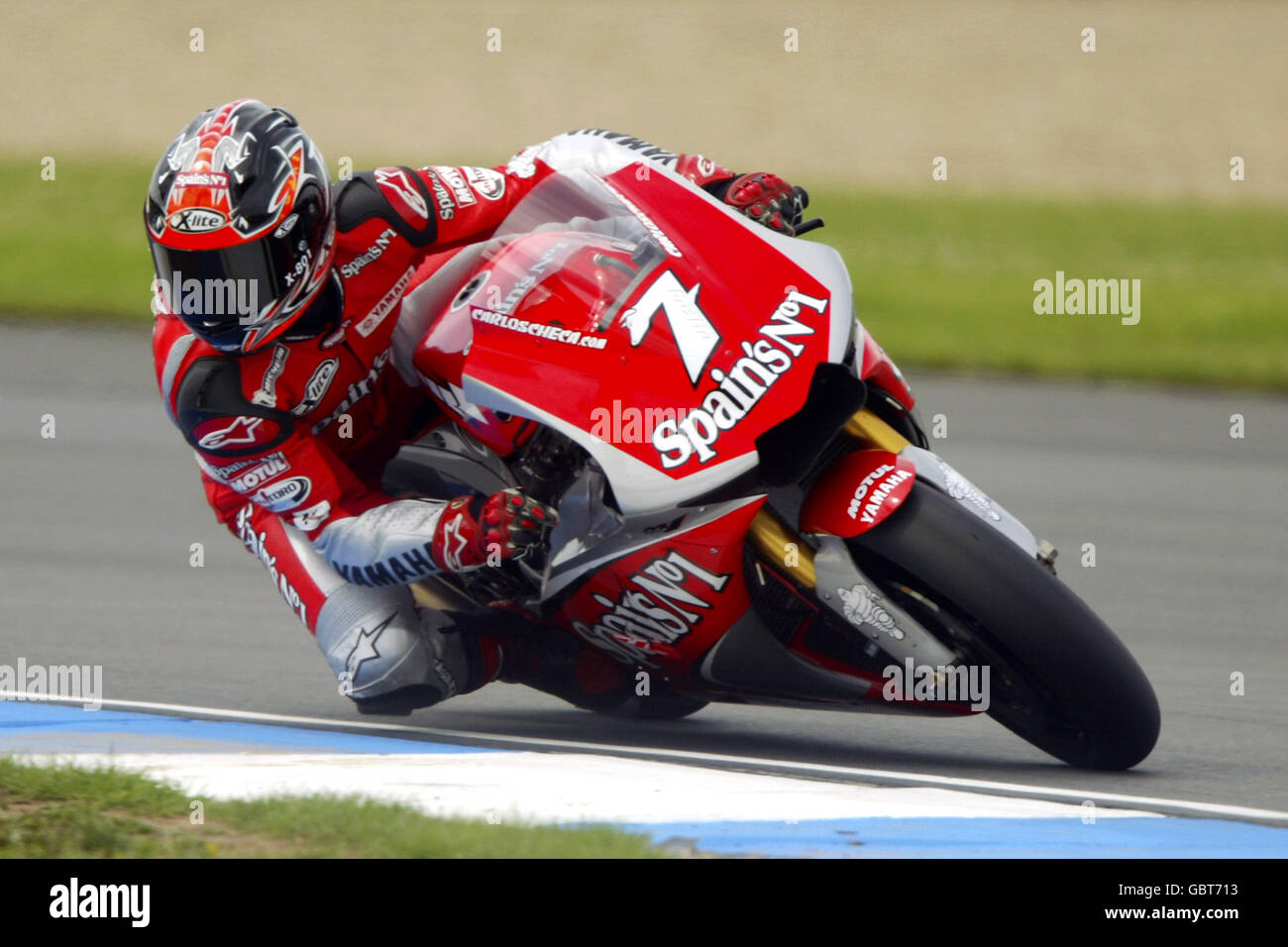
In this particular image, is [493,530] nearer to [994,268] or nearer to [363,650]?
[363,650]

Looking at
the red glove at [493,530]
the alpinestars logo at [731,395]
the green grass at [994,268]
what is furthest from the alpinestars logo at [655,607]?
the green grass at [994,268]

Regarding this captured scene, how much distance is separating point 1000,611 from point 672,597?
0.82 meters

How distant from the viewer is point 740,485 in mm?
4426

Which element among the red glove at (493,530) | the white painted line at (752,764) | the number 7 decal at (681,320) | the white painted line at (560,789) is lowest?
the white painted line at (752,764)

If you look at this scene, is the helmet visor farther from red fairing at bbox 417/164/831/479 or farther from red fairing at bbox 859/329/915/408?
red fairing at bbox 859/329/915/408

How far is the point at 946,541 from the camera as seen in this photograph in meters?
4.39

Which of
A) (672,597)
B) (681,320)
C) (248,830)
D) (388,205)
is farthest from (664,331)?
(248,830)

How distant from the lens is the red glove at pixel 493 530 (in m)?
4.60

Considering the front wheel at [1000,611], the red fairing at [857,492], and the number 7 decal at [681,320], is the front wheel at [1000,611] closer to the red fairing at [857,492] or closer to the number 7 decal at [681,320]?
the red fairing at [857,492]

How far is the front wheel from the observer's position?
4.39 metres

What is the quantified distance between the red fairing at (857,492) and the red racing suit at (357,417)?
3.07 feet

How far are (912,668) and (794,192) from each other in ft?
4.56

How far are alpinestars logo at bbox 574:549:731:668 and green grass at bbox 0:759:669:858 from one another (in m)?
0.89
